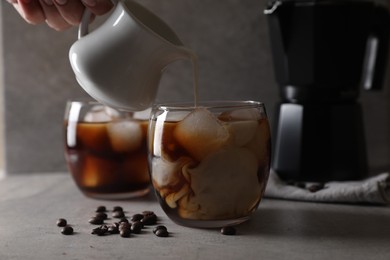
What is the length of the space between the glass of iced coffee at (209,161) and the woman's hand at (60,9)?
22 cm

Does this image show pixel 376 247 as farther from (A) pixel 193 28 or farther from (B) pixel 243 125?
(A) pixel 193 28

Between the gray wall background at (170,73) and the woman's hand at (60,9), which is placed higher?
the woman's hand at (60,9)

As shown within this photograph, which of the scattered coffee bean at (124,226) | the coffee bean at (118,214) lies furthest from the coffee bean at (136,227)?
the coffee bean at (118,214)

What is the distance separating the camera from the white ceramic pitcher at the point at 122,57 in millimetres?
1025

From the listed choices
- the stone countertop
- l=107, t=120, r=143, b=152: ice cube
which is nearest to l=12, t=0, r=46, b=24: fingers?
l=107, t=120, r=143, b=152: ice cube

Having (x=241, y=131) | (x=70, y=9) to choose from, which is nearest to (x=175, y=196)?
(x=241, y=131)

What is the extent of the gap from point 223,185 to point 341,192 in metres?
0.33

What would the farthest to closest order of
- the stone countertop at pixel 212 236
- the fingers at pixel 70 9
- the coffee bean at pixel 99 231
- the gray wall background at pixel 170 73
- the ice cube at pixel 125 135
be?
the gray wall background at pixel 170 73 < the ice cube at pixel 125 135 < the fingers at pixel 70 9 < the coffee bean at pixel 99 231 < the stone countertop at pixel 212 236

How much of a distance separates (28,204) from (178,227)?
380 mm

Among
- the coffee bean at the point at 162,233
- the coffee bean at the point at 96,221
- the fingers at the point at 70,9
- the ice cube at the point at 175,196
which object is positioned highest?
the fingers at the point at 70,9

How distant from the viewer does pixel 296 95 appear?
140 centimetres

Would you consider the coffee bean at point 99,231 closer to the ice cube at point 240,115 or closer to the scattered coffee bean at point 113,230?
the scattered coffee bean at point 113,230

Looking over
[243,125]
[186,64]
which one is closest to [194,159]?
[243,125]

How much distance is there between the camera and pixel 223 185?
99 centimetres
